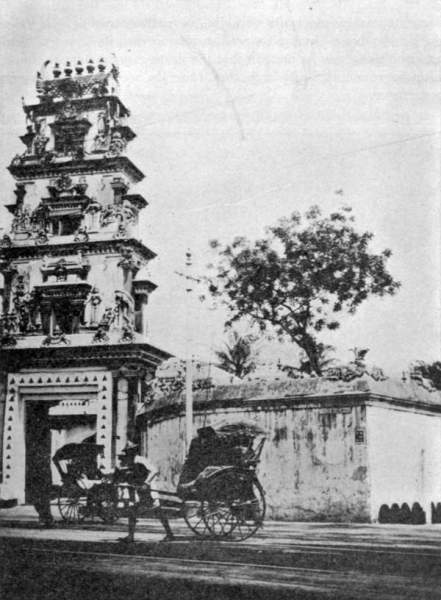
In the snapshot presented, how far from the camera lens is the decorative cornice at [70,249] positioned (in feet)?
44.2

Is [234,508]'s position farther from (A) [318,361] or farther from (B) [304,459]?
(A) [318,361]

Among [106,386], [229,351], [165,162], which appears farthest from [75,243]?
[165,162]

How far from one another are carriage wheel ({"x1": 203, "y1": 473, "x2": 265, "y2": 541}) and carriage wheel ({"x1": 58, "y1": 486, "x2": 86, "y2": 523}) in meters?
1.77

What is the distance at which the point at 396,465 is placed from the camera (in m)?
10.5

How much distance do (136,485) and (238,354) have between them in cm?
485

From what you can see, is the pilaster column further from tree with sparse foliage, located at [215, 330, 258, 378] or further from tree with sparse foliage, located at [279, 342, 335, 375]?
tree with sparse foliage, located at [279, 342, 335, 375]

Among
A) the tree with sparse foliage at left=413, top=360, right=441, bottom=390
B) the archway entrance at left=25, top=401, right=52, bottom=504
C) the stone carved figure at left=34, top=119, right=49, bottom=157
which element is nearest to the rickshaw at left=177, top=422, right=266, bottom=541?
the archway entrance at left=25, top=401, right=52, bottom=504

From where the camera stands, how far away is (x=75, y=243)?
44.3 ft

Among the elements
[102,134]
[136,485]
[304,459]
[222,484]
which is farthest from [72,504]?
[102,134]

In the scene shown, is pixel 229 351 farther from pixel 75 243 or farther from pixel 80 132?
pixel 80 132

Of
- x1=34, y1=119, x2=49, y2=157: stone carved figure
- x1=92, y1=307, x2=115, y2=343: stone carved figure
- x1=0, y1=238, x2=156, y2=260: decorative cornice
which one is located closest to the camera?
x1=92, y1=307, x2=115, y2=343: stone carved figure

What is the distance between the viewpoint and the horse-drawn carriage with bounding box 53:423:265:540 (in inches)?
304

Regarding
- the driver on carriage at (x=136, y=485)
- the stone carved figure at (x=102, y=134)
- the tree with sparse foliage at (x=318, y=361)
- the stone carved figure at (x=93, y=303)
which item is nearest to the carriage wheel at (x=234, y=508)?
the driver on carriage at (x=136, y=485)

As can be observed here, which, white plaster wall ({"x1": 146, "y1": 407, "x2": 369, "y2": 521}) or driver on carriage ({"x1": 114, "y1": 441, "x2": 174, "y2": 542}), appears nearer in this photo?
driver on carriage ({"x1": 114, "y1": 441, "x2": 174, "y2": 542})
